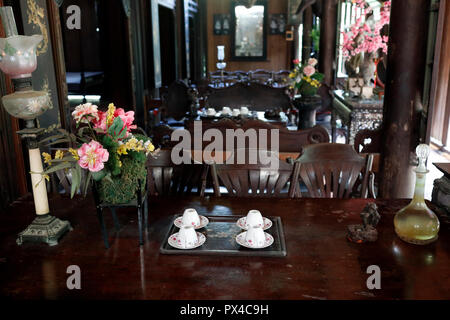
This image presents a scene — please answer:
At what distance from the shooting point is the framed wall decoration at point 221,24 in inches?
420

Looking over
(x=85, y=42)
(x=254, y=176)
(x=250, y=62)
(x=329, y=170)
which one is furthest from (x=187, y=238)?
(x=250, y=62)

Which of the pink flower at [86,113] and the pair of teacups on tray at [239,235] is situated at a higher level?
the pink flower at [86,113]

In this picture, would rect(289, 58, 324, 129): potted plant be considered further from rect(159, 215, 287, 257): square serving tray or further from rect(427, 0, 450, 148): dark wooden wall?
rect(159, 215, 287, 257): square serving tray

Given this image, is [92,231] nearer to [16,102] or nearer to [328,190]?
[16,102]

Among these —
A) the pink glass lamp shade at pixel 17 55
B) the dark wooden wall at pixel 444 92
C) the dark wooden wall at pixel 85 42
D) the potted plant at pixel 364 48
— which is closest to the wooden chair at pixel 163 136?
the pink glass lamp shade at pixel 17 55

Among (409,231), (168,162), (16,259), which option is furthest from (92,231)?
(409,231)

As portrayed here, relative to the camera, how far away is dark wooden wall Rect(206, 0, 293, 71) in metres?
10.6

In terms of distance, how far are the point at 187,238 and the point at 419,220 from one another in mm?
778

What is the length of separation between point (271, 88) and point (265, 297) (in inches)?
209

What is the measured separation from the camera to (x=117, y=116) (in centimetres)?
139

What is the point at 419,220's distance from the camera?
1.42 meters

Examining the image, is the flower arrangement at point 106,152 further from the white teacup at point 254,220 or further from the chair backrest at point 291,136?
the chair backrest at point 291,136

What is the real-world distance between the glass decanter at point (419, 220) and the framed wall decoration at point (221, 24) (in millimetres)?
9850

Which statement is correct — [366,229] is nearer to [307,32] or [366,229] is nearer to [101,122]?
[101,122]
